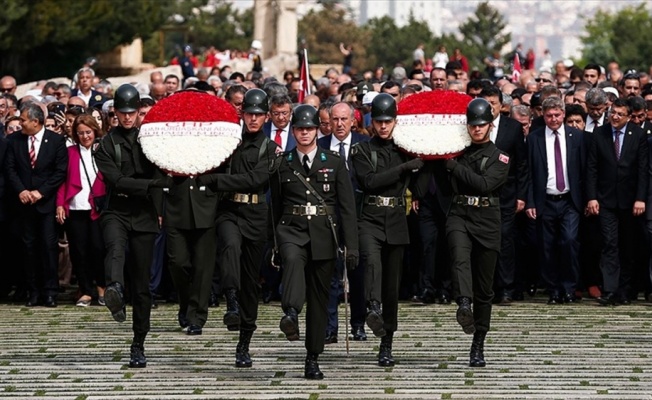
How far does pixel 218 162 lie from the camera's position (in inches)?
573

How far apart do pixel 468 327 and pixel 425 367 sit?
58 centimetres

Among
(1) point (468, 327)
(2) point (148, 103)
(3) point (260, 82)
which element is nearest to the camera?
(1) point (468, 327)

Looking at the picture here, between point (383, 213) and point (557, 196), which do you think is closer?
point (383, 213)

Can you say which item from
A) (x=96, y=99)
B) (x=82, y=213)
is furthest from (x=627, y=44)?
(x=82, y=213)

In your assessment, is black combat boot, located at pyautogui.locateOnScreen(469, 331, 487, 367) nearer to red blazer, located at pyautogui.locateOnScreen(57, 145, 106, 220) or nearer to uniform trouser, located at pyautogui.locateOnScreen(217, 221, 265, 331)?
uniform trouser, located at pyautogui.locateOnScreen(217, 221, 265, 331)

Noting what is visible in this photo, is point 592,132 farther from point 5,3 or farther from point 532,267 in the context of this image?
point 5,3

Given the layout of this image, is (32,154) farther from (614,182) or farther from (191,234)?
(614,182)

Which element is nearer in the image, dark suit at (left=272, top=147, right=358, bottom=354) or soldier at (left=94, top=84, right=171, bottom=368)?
dark suit at (left=272, top=147, right=358, bottom=354)

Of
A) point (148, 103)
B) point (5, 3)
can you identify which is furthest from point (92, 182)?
point (5, 3)

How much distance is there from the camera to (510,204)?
62.4 ft

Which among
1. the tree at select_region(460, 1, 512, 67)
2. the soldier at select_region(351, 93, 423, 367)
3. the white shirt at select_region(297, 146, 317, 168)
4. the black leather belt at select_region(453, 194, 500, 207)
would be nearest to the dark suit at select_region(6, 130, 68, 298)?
the soldier at select_region(351, 93, 423, 367)

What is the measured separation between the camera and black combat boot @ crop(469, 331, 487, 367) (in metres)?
14.6

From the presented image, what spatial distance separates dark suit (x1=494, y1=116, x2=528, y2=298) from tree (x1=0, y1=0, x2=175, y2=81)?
95.6ft

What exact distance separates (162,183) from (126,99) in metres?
0.87
